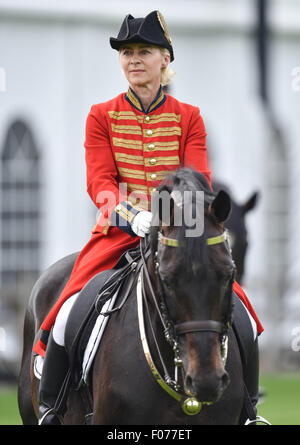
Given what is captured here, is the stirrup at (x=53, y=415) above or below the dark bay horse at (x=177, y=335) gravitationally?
below

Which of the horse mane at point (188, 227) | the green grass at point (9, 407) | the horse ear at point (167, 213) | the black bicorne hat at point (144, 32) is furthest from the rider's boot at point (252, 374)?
the green grass at point (9, 407)

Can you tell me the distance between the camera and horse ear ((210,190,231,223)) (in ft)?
14.5

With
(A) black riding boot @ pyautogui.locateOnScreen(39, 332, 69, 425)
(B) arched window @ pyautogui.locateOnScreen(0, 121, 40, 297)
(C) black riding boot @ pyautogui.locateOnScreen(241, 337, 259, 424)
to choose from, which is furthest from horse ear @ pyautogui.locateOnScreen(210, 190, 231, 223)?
(B) arched window @ pyautogui.locateOnScreen(0, 121, 40, 297)

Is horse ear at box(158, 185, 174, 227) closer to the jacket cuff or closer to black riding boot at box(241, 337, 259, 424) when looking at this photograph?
the jacket cuff

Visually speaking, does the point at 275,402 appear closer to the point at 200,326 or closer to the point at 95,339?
the point at 95,339

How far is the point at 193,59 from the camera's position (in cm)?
2200

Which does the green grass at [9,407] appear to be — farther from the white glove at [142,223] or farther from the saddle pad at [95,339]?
the white glove at [142,223]

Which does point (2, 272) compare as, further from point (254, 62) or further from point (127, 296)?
point (127, 296)

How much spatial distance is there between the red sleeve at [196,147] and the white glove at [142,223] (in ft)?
1.66

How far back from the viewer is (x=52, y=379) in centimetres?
535

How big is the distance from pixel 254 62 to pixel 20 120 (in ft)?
16.8

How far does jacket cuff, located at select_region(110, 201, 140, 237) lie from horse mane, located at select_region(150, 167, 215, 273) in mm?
427

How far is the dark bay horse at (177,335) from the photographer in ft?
13.9

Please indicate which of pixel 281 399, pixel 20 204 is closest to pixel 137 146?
pixel 281 399
